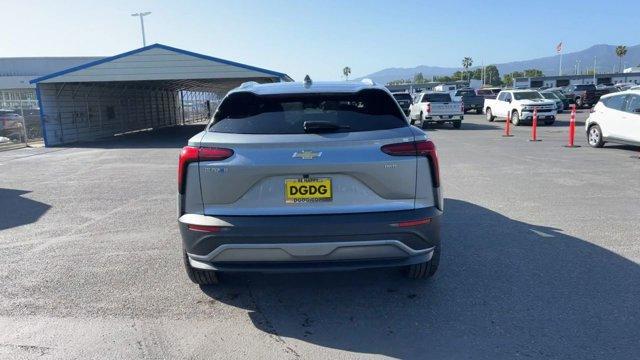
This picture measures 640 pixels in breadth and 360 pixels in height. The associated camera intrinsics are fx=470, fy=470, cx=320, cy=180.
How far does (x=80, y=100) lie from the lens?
2497 centimetres

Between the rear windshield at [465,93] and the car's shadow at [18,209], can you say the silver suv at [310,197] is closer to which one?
the car's shadow at [18,209]

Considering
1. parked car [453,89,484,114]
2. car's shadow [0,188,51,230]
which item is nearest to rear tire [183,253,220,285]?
car's shadow [0,188,51,230]

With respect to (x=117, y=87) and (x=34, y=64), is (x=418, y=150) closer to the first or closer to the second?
(x=117, y=87)

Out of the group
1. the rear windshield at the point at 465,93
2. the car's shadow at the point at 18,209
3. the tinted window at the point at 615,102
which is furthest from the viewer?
the rear windshield at the point at 465,93

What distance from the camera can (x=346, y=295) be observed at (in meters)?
4.08

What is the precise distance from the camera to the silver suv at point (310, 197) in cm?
328

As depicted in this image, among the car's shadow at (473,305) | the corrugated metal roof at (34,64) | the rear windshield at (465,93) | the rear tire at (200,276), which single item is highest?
the corrugated metal roof at (34,64)

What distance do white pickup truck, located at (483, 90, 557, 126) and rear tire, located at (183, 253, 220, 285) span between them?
66.7ft

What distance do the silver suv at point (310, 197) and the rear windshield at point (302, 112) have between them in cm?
3

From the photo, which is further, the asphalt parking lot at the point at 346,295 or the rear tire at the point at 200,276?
the rear tire at the point at 200,276

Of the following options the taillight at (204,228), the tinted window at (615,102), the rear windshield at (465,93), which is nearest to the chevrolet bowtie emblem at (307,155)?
the taillight at (204,228)

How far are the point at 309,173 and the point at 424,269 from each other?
58.4 inches

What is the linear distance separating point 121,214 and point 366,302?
492cm

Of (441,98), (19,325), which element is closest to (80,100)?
(441,98)
